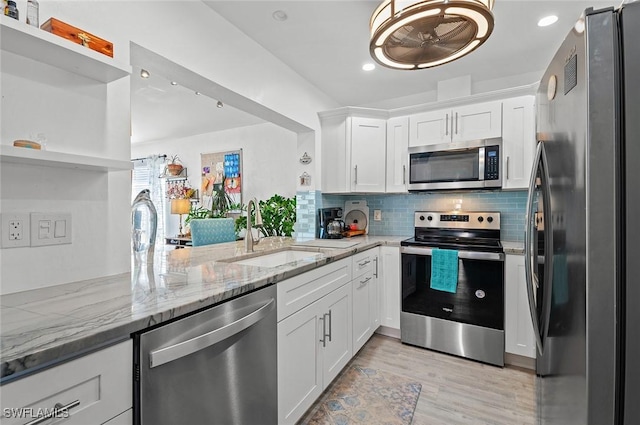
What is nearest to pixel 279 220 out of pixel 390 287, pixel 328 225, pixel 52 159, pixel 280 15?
pixel 328 225

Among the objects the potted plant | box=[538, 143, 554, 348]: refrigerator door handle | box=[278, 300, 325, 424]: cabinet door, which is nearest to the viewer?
box=[538, 143, 554, 348]: refrigerator door handle

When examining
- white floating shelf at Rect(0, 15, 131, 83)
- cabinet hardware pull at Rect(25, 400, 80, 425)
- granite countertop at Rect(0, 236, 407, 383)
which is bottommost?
cabinet hardware pull at Rect(25, 400, 80, 425)

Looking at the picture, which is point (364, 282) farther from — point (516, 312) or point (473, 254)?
point (516, 312)

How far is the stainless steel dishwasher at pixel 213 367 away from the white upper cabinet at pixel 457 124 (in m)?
2.22

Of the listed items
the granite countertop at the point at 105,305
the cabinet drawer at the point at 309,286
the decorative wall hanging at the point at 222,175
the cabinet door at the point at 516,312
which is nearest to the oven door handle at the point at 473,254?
the cabinet door at the point at 516,312

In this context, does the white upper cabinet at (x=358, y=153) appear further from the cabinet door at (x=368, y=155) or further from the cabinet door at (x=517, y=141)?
the cabinet door at (x=517, y=141)

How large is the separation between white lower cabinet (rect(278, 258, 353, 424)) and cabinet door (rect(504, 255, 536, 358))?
1.24 meters

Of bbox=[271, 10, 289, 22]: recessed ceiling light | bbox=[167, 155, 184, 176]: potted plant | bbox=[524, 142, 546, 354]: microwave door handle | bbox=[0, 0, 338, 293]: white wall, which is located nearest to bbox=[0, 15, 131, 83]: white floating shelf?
bbox=[0, 0, 338, 293]: white wall

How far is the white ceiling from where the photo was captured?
188cm

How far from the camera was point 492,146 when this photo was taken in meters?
2.55

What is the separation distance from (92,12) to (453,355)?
3136 millimetres

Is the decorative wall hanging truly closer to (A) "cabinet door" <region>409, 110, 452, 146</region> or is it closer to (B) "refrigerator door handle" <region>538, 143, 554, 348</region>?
(A) "cabinet door" <region>409, 110, 452, 146</region>

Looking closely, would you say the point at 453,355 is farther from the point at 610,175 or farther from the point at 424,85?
the point at 424,85

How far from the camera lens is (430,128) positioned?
2832mm
